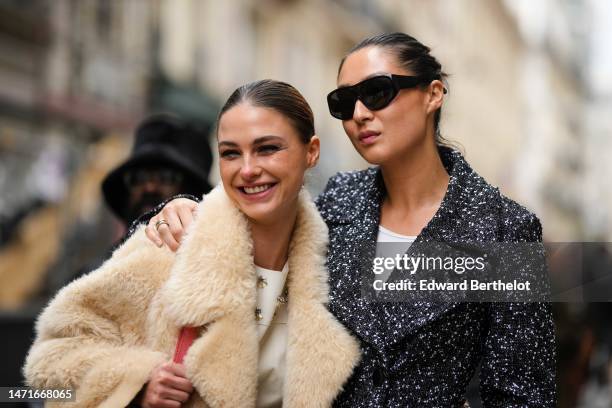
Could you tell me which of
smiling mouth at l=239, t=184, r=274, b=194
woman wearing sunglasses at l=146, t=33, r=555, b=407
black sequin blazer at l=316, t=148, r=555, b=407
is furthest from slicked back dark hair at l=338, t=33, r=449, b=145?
smiling mouth at l=239, t=184, r=274, b=194

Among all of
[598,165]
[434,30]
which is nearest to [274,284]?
[434,30]

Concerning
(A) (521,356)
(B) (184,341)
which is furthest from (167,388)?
(A) (521,356)

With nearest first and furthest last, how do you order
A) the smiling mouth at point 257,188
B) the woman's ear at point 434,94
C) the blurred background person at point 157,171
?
the smiling mouth at point 257,188, the woman's ear at point 434,94, the blurred background person at point 157,171

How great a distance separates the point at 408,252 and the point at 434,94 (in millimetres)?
519

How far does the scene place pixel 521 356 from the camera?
2.07 meters

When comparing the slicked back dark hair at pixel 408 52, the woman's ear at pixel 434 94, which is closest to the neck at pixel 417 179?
the woman's ear at pixel 434 94

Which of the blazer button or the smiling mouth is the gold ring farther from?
the blazer button

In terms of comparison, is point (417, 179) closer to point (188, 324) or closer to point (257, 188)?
Answer: point (257, 188)

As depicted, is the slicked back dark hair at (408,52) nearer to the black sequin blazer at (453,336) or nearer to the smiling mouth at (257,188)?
the black sequin blazer at (453,336)

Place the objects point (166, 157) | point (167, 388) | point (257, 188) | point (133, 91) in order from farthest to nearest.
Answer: point (133, 91)
point (166, 157)
point (257, 188)
point (167, 388)

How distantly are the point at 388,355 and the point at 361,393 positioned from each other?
0.14 m

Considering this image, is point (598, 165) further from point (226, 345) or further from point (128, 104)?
point (226, 345)

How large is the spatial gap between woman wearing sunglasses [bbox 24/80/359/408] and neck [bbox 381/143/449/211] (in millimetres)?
346

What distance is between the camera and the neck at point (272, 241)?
88.5 inches
